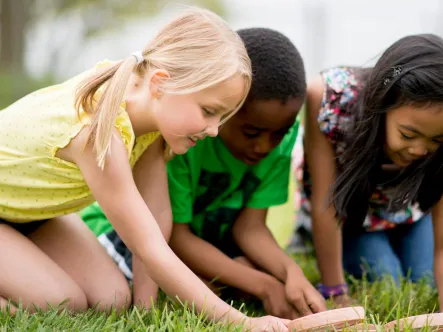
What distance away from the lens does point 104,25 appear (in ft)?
52.1

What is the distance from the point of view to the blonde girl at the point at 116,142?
5.62 ft

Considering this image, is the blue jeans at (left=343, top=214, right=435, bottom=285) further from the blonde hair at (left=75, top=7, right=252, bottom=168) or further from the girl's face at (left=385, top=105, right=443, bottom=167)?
the blonde hair at (left=75, top=7, right=252, bottom=168)

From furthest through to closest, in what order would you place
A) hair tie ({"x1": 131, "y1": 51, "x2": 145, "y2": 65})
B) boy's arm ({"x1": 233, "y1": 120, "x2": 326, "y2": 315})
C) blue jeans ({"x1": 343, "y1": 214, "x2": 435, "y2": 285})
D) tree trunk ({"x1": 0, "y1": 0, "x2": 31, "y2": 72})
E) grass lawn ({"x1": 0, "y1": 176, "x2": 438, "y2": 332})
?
tree trunk ({"x1": 0, "y1": 0, "x2": 31, "y2": 72}) → blue jeans ({"x1": 343, "y1": 214, "x2": 435, "y2": 285}) → boy's arm ({"x1": 233, "y1": 120, "x2": 326, "y2": 315}) → hair tie ({"x1": 131, "y1": 51, "x2": 145, "y2": 65}) → grass lawn ({"x1": 0, "y1": 176, "x2": 438, "y2": 332})

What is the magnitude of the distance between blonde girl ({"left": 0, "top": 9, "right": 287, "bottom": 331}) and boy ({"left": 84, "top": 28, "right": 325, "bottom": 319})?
170 millimetres

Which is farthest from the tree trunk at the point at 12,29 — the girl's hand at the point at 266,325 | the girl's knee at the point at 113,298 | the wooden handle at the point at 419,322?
the wooden handle at the point at 419,322

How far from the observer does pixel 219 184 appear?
2.32 m

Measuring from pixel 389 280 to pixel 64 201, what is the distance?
113cm

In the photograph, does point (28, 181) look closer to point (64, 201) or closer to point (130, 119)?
point (64, 201)

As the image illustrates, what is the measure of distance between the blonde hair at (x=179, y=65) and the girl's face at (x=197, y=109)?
2cm

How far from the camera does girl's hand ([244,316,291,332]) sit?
1.66 m

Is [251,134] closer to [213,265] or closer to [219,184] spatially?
[219,184]

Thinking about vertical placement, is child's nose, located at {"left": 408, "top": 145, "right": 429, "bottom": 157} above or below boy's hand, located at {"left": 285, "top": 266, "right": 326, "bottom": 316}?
above

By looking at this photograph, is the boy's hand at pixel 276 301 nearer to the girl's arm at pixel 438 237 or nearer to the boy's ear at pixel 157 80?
the girl's arm at pixel 438 237

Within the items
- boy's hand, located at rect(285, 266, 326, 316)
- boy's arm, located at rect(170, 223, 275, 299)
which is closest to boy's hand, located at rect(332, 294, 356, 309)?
boy's hand, located at rect(285, 266, 326, 316)
